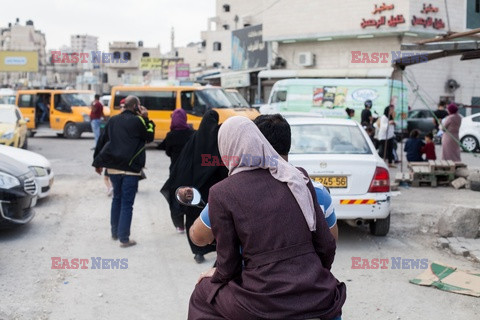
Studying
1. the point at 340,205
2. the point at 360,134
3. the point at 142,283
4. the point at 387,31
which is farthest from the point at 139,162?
the point at 387,31

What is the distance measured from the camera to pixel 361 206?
7340mm

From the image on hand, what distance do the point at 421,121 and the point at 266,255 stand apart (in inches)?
984

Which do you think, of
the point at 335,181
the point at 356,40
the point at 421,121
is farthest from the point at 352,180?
the point at 356,40

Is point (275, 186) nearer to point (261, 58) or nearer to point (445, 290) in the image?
point (445, 290)

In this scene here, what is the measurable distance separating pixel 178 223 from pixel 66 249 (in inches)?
57.2

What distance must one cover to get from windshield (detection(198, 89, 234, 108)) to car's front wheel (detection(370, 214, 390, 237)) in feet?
40.2

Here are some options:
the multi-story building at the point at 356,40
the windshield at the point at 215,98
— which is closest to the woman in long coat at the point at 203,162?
the windshield at the point at 215,98

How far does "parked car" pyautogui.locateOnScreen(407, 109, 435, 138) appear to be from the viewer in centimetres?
2595

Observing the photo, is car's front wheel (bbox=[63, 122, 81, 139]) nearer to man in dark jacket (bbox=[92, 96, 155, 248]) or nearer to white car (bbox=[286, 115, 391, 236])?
man in dark jacket (bbox=[92, 96, 155, 248])

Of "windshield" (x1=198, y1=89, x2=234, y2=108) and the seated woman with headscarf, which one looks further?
"windshield" (x1=198, y1=89, x2=234, y2=108)

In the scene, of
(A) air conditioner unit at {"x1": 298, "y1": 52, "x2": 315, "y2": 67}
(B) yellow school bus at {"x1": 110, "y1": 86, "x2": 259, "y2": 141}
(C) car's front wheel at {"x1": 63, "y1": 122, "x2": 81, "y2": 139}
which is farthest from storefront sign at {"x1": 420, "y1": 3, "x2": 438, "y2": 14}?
(C) car's front wheel at {"x1": 63, "y1": 122, "x2": 81, "y2": 139}

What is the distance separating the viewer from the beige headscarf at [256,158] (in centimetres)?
250

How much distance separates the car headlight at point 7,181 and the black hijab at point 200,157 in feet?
8.45

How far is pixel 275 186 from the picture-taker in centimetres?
251
